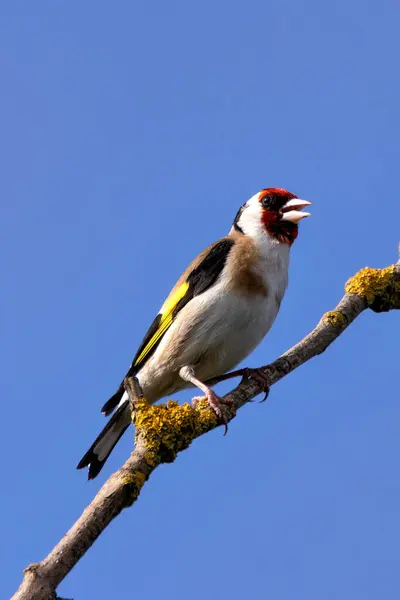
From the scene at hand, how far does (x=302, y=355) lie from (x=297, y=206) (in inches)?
66.8

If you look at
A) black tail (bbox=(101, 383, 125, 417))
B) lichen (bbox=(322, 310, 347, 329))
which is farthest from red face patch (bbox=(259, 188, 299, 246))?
black tail (bbox=(101, 383, 125, 417))

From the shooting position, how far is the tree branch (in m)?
3.23

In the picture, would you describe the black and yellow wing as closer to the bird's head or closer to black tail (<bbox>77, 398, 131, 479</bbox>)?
black tail (<bbox>77, 398, 131, 479</bbox>)

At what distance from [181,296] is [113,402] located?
3.07 ft

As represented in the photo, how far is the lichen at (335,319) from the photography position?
5177 mm

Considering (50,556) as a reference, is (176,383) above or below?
above

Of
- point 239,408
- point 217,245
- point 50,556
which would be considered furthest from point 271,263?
point 50,556

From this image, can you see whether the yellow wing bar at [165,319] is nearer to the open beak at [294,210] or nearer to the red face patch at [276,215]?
the red face patch at [276,215]

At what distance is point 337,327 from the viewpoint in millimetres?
5164

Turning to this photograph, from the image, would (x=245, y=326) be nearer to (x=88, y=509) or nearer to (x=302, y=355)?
(x=302, y=355)

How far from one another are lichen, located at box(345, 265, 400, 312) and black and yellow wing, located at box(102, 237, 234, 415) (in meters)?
0.97

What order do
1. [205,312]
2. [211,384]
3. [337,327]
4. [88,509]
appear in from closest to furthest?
[88,509] → [337,327] → [205,312] → [211,384]

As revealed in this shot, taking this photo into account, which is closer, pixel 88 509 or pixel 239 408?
pixel 88 509

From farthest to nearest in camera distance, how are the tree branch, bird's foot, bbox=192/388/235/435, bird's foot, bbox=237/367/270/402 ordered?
bird's foot, bbox=237/367/270/402
bird's foot, bbox=192/388/235/435
the tree branch
